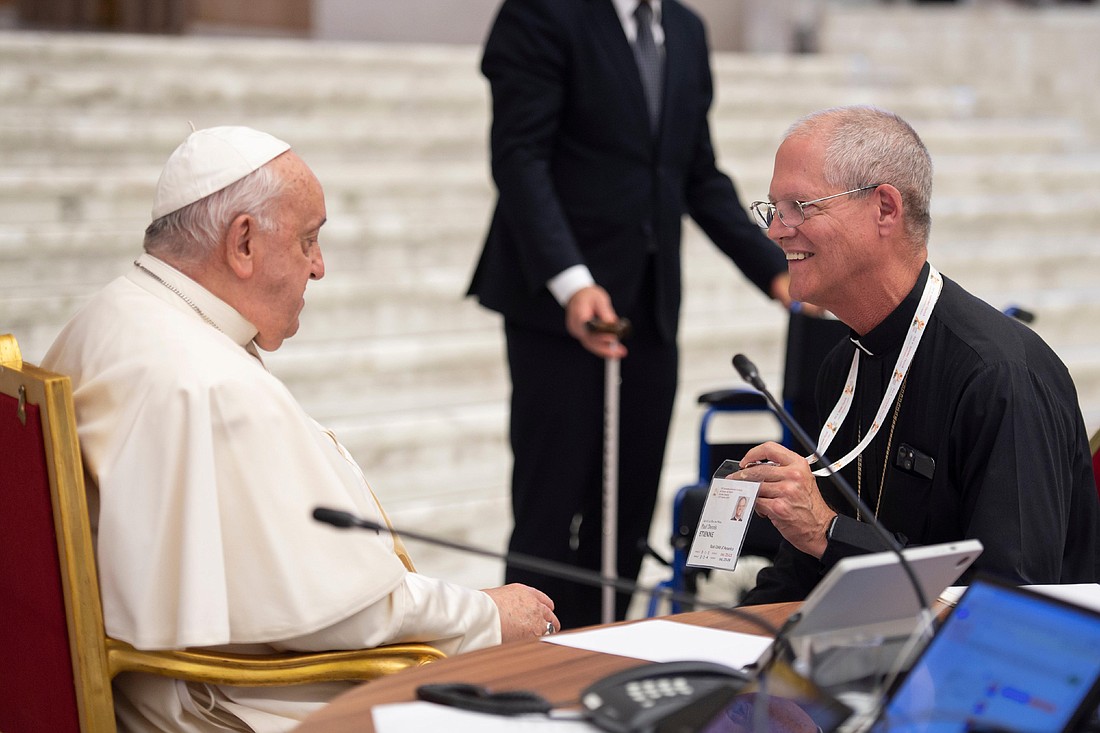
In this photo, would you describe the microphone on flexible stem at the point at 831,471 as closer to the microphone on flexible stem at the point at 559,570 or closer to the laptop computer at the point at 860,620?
the laptop computer at the point at 860,620

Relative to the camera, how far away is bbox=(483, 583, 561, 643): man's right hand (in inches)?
81.4

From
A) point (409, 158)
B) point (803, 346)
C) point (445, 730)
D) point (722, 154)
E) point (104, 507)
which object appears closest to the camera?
point (445, 730)

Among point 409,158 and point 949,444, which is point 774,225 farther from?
point 409,158

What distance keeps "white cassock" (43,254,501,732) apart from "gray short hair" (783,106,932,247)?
89cm

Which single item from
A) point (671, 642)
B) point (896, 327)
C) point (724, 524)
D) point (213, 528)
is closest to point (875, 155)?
point (896, 327)

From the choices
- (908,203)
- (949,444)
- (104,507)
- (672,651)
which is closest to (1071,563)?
(949,444)

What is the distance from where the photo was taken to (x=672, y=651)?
67.6 inches

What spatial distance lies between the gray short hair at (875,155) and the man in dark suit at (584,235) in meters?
1.22

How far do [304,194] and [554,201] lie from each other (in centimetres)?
132

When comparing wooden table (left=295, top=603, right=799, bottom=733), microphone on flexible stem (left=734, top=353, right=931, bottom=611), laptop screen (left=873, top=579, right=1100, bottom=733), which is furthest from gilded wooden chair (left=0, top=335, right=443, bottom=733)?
laptop screen (left=873, top=579, right=1100, bottom=733)

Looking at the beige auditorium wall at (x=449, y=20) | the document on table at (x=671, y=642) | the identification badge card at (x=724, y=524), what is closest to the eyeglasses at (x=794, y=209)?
the identification badge card at (x=724, y=524)

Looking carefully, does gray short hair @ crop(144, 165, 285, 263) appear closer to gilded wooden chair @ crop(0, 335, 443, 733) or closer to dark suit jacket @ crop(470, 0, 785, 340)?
gilded wooden chair @ crop(0, 335, 443, 733)

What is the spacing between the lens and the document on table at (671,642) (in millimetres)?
1696

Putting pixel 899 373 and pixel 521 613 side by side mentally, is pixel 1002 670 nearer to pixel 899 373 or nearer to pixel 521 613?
pixel 899 373
